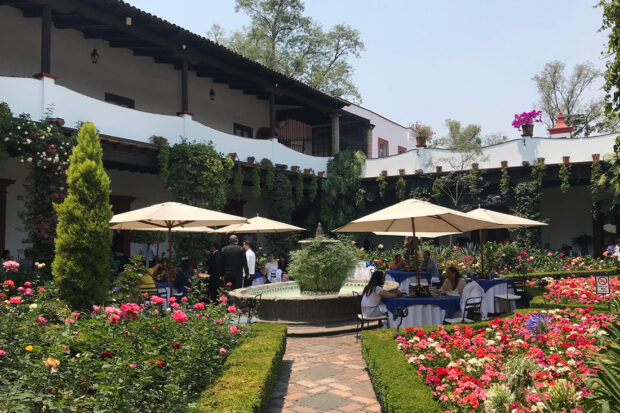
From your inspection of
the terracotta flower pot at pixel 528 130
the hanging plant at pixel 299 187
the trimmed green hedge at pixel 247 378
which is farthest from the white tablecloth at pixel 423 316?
the terracotta flower pot at pixel 528 130

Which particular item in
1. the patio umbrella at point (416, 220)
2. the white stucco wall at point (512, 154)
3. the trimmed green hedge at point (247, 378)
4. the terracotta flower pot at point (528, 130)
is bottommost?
the trimmed green hedge at point (247, 378)

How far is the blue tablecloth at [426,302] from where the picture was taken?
23.5ft

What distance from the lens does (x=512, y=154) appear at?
688 inches

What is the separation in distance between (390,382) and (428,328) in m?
2.23

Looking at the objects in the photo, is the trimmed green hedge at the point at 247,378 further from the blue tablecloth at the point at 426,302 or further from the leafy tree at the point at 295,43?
the leafy tree at the point at 295,43

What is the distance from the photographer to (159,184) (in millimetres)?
14727

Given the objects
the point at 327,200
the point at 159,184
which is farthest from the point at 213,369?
the point at 327,200

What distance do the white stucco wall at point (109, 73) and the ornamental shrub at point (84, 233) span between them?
18.1 ft

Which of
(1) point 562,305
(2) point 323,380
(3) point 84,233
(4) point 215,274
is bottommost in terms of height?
(2) point 323,380

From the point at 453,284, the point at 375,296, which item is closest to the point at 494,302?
the point at 453,284

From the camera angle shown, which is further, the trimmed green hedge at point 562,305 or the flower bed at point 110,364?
the trimmed green hedge at point 562,305

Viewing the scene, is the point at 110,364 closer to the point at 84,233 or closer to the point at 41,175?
the point at 84,233

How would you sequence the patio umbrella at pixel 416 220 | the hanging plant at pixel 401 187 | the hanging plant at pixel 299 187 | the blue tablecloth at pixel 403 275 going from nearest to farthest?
the patio umbrella at pixel 416 220
the blue tablecloth at pixel 403 275
the hanging plant at pixel 299 187
the hanging plant at pixel 401 187

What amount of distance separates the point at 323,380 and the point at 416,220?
12.3 feet
